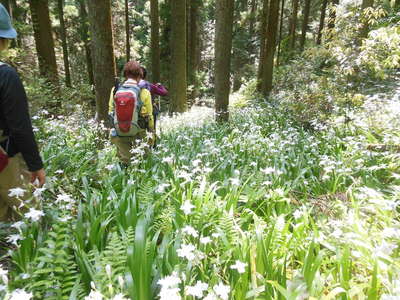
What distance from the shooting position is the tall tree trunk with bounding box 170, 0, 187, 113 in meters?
10.1

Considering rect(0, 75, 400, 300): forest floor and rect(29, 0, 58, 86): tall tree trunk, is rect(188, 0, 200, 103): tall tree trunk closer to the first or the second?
rect(29, 0, 58, 86): tall tree trunk

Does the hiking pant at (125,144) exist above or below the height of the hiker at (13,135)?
below

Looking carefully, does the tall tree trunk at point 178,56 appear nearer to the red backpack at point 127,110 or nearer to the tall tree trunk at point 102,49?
the tall tree trunk at point 102,49

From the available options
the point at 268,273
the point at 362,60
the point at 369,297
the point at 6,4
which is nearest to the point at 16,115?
the point at 268,273

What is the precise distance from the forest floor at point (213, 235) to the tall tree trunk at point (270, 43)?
727cm

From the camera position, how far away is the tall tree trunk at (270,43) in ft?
36.7

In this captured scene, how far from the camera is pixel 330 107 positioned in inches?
306

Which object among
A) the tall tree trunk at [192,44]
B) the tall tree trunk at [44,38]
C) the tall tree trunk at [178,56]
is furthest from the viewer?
the tall tree trunk at [192,44]

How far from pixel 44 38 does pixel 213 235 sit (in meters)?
11.0

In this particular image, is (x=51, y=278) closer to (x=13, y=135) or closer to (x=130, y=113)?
(x=13, y=135)

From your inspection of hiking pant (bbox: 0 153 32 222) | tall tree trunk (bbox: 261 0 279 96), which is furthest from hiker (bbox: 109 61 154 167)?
tall tree trunk (bbox: 261 0 279 96)

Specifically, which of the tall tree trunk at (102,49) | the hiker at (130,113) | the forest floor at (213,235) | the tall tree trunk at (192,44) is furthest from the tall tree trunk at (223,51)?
the tall tree trunk at (192,44)

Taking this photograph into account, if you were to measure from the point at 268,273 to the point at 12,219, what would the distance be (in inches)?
92.3

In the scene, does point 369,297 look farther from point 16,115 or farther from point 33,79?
point 33,79
